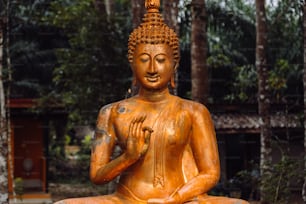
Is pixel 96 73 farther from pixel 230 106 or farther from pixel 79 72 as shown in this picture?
pixel 230 106

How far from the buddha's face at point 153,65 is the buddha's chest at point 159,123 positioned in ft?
0.50

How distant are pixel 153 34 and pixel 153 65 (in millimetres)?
195

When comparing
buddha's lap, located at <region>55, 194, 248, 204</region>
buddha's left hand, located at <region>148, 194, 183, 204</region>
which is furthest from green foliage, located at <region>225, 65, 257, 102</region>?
buddha's left hand, located at <region>148, 194, 183, 204</region>

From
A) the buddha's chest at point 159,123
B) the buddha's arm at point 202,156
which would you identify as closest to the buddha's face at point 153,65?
the buddha's chest at point 159,123

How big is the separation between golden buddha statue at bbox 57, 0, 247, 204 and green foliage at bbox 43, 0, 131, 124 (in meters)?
5.89

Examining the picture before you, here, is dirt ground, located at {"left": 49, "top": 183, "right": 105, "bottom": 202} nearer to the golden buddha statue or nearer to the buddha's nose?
the golden buddha statue

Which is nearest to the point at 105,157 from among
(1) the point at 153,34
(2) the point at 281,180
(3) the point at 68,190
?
(1) the point at 153,34

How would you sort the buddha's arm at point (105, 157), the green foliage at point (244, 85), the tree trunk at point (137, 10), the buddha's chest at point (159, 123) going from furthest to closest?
the green foliage at point (244, 85)
the tree trunk at point (137, 10)
the buddha's chest at point (159, 123)
the buddha's arm at point (105, 157)

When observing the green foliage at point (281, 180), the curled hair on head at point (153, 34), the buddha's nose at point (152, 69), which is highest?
the curled hair on head at point (153, 34)

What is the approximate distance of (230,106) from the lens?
11781mm

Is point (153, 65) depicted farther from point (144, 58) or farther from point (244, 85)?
point (244, 85)

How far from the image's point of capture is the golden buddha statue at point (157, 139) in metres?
4.40

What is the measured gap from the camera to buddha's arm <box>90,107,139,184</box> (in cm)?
433

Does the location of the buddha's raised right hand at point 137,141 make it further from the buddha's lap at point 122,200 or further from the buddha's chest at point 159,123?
the buddha's lap at point 122,200
